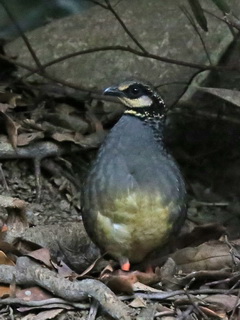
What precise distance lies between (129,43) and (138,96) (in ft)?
5.94

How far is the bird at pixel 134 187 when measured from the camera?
3.92 metres

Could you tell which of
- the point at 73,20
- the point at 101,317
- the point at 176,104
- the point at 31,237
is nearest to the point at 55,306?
the point at 101,317

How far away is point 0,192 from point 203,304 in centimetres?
155

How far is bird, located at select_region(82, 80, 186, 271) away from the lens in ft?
12.9

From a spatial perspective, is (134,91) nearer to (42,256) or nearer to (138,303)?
(42,256)

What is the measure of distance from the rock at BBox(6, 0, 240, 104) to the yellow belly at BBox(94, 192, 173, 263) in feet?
5.46

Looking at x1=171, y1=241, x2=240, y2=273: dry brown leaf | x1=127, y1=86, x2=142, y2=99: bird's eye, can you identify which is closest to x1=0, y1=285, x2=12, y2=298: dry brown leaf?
x1=171, y1=241, x2=240, y2=273: dry brown leaf

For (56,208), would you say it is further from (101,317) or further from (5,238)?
(101,317)

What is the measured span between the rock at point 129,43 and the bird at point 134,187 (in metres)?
1.34

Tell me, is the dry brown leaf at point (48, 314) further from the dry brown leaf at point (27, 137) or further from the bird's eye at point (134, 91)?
the dry brown leaf at point (27, 137)

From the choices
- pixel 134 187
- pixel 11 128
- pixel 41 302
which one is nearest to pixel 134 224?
pixel 134 187

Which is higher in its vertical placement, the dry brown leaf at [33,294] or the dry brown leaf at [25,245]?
the dry brown leaf at [33,294]

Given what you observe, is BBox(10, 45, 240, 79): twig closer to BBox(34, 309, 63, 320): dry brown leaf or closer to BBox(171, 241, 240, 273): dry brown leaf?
BBox(171, 241, 240, 273): dry brown leaf

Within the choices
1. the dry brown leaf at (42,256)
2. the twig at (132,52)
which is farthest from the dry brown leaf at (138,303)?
the twig at (132,52)
